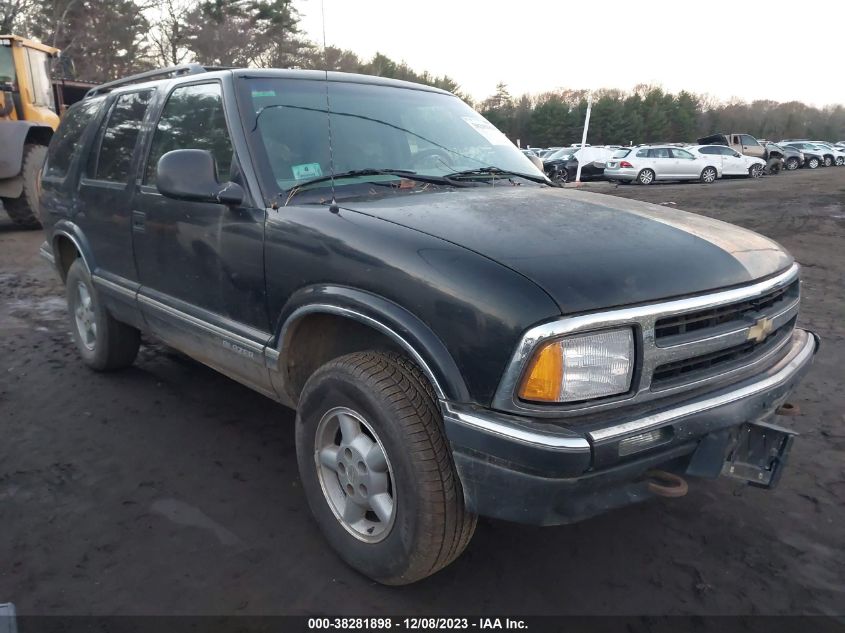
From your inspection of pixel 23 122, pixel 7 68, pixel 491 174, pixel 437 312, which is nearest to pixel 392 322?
pixel 437 312

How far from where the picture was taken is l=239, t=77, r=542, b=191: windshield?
2.96 m

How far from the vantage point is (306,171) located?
9.61ft

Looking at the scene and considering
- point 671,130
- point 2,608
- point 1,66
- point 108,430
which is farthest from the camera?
point 671,130

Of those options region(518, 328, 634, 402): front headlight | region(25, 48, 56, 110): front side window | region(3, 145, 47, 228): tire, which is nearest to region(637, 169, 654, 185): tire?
region(25, 48, 56, 110): front side window

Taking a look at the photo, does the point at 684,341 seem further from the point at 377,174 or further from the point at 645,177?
the point at 645,177

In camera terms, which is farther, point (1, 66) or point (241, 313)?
point (1, 66)

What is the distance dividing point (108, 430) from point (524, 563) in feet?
8.29

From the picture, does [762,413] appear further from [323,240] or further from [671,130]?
[671,130]

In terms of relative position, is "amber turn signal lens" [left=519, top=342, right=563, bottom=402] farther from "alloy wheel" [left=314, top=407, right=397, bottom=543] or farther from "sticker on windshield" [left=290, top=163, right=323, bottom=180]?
"sticker on windshield" [left=290, top=163, right=323, bottom=180]

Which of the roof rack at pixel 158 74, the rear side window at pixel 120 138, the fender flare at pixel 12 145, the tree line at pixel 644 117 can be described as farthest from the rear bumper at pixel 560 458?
the tree line at pixel 644 117

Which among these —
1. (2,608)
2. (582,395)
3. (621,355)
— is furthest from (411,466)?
(2,608)

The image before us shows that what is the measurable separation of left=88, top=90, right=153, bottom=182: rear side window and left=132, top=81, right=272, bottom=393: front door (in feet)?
0.95

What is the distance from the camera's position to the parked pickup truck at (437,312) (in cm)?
197

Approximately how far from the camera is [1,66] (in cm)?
1122
